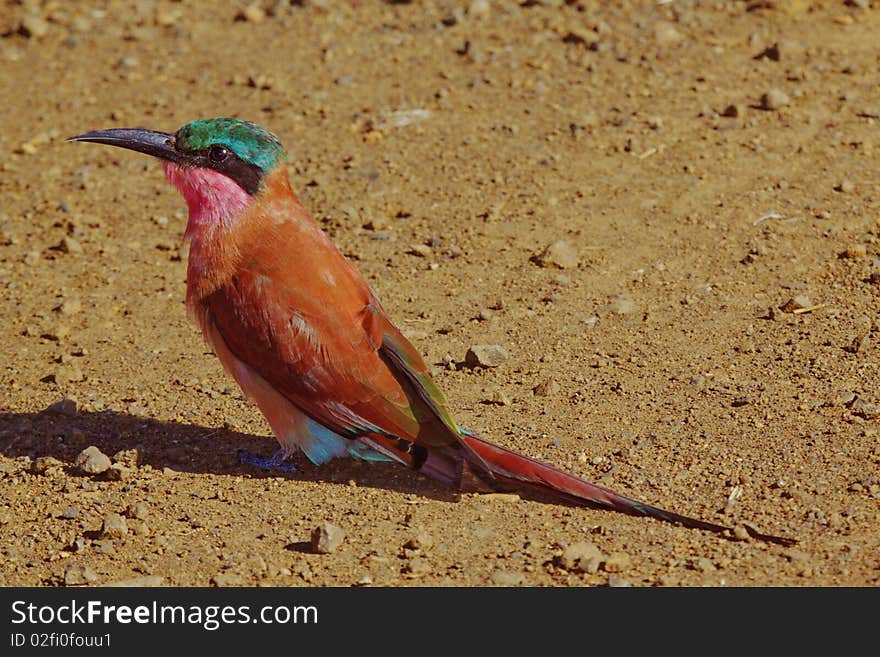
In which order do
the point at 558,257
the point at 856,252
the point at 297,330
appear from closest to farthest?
the point at 297,330 → the point at 856,252 → the point at 558,257

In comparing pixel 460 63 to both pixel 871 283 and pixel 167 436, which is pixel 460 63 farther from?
pixel 167 436

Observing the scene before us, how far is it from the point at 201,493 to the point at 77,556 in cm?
54

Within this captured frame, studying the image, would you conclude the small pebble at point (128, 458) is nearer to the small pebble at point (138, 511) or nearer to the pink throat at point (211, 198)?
the small pebble at point (138, 511)

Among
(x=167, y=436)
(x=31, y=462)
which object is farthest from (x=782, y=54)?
(x=31, y=462)

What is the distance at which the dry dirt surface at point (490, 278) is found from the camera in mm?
4500

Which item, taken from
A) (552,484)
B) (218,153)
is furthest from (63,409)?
(552,484)

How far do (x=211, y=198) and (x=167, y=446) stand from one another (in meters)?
1.01

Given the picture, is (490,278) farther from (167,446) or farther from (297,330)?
(167,446)

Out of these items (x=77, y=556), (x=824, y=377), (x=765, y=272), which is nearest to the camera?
(x=77, y=556)

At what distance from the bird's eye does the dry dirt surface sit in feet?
3.62

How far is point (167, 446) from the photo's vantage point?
17.2ft

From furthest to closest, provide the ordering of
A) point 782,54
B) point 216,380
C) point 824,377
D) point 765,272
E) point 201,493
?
1. point 782,54
2. point 765,272
3. point 216,380
4. point 824,377
5. point 201,493

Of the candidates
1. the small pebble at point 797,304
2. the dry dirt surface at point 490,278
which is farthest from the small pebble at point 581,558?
the small pebble at point 797,304

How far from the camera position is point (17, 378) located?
5793mm
